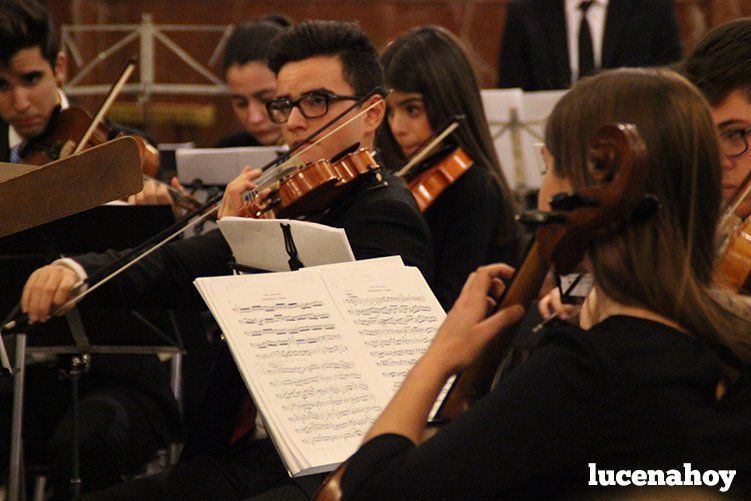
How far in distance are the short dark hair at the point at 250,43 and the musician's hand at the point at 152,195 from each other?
3.89 feet

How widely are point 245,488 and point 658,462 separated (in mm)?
972

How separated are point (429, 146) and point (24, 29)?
1.27 meters

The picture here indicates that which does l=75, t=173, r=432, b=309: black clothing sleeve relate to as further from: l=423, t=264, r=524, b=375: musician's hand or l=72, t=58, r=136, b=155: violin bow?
l=423, t=264, r=524, b=375: musician's hand

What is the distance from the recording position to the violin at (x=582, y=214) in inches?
47.2

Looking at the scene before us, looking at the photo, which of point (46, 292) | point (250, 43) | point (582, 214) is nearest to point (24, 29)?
point (250, 43)

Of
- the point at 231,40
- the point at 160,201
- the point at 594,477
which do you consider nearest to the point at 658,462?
the point at 594,477

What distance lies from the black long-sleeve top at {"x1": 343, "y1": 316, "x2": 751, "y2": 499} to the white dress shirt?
11.9 feet

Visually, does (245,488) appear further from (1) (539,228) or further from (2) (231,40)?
(2) (231,40)

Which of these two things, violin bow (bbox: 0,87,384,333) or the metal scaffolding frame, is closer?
violin bow (bbox: 0,87,384,333)

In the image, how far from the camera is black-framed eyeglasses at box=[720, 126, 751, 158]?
2.06m

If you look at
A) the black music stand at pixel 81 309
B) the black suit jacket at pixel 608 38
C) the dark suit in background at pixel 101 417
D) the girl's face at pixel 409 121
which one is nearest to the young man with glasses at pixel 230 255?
the black music stand at pixel 81 309

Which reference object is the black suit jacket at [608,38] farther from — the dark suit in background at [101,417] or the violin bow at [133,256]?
the dark suit in background at [101,417]

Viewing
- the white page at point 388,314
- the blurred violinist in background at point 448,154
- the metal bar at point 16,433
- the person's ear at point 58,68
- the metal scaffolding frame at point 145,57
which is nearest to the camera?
the white page at point 388,314

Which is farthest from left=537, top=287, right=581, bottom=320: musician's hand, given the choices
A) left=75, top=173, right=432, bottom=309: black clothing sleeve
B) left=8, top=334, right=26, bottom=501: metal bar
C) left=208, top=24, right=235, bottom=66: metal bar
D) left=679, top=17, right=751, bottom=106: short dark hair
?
left=208, top=24, right=235, bottom=66: metal bar
